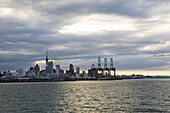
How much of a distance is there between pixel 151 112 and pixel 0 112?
121 ft

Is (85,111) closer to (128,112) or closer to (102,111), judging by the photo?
(102,111)

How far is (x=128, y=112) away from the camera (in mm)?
53031

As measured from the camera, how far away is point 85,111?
54.2m

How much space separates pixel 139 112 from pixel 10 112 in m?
31.4

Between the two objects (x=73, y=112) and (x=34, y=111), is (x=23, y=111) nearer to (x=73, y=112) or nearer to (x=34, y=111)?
(x=34, y=111)

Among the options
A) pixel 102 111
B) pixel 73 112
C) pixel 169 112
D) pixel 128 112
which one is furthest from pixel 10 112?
pixel 169 112

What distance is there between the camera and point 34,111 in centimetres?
5541

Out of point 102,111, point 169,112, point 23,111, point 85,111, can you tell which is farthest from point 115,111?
point 23,111

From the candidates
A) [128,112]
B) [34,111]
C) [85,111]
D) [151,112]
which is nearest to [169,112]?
[151,112]

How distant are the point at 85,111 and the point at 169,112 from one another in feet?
65.7

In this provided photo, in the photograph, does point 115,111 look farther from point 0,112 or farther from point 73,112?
point 0,112

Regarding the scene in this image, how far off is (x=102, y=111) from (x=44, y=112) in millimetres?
14058

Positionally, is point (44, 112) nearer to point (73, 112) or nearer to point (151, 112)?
point (73, 112)

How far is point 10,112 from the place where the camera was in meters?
55.0
